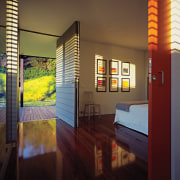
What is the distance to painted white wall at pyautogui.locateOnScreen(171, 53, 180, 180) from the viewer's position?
1.26m

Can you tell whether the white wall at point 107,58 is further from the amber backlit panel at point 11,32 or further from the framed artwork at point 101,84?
the amber backlit panel at point 11,32

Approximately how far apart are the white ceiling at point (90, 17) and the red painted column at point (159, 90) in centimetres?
163

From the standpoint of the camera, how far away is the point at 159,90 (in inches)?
47.5

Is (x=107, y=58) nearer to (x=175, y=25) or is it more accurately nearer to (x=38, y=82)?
(x=175, y=25)

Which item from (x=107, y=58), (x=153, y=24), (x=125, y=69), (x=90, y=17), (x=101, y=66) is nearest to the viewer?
(x=153, y=24)

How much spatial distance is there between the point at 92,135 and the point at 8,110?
1.59m

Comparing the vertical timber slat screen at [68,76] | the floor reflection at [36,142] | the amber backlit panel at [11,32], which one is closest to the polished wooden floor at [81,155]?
the floor reflection at [36,142]

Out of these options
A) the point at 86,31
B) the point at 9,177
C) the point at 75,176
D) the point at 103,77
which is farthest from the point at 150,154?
the point at 103,77

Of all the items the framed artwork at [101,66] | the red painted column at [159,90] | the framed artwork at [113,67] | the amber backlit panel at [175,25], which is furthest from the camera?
the framed artwork at [113,67]

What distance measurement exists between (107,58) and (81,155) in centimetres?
385

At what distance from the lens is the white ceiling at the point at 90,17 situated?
262 centimetres

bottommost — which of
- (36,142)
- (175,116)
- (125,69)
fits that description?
(36,142)

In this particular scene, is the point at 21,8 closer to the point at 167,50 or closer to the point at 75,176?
the point at 167,50

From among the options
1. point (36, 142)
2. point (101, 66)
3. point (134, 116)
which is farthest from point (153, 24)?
point (101, 66)
